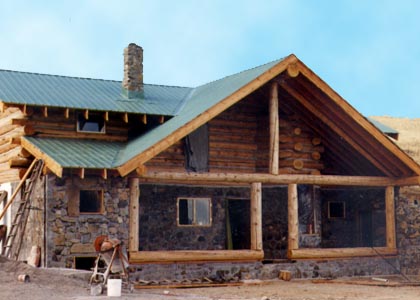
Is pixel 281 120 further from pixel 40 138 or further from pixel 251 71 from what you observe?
pixel 40 138

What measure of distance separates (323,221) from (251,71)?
284 inches

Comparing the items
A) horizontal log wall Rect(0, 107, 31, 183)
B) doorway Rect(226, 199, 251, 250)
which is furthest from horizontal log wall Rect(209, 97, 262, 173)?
horizontal log wall Rect(0, 107, 31, 183)

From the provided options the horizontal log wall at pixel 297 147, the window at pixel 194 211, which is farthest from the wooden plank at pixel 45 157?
the horizontal log wall at pixel 297 147

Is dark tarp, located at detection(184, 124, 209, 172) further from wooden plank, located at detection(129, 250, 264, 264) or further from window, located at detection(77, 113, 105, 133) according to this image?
wooden plank, located at detection(129, 250, 264, 264)

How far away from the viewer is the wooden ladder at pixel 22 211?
2178cm

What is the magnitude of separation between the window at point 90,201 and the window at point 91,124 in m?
3.46

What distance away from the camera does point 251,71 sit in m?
25.4

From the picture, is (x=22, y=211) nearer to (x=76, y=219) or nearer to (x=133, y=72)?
(x=76, y=219)

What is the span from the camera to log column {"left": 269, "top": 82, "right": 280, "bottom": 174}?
933 inches

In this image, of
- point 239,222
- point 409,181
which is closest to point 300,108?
point 409,181

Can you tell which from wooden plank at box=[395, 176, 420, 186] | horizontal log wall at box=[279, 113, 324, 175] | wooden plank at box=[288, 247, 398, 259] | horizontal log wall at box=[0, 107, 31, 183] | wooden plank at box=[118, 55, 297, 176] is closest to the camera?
wooden plank at box=[118, 55, 297, 176]

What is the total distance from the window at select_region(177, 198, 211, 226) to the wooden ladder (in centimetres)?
532

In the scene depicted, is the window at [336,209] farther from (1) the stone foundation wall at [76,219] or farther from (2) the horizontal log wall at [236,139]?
(1) the stone foundation wall at [76,219]

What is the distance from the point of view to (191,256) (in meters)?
22.4
